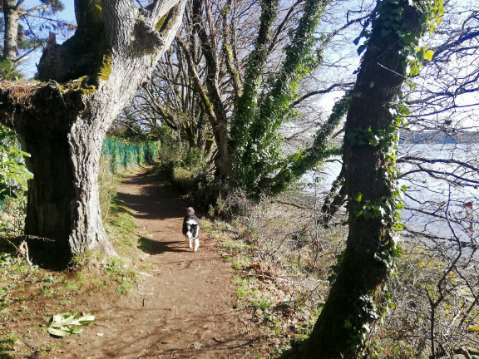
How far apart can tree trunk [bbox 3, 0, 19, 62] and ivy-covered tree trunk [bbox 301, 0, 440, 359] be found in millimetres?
13359

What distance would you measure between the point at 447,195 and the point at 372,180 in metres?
2.52

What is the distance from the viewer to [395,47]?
314 centimetres

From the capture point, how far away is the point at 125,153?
19.1m

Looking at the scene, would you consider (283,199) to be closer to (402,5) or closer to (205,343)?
(205,343)

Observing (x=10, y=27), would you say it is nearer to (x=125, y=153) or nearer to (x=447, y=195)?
(x=125, y=153)

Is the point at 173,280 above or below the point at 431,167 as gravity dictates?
below

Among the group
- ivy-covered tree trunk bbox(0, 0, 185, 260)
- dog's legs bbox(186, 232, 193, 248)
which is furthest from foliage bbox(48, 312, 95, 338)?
dog's legs bbox(186, 232, 193, 248)

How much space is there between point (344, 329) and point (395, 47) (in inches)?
126

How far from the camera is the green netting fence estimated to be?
1531cm

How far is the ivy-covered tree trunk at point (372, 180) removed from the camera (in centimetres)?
310

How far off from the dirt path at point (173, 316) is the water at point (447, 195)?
3188 millimetres

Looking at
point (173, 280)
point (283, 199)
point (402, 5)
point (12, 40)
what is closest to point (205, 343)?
point (173, 280)

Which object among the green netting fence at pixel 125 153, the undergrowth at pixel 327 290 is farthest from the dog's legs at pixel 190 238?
the green netting fence at pixel 125 153

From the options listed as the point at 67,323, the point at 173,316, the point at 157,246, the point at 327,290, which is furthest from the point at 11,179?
the point at 327,290
